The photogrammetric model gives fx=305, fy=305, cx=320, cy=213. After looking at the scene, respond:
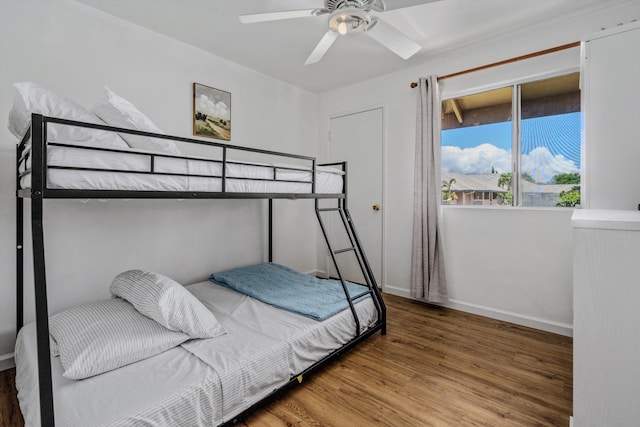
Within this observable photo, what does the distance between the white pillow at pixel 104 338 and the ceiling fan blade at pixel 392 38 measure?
218 centimetres

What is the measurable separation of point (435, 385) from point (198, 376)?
52.6 inches

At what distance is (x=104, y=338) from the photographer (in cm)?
144

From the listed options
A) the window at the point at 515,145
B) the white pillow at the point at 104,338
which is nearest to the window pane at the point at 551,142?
the window at the point at 515,145

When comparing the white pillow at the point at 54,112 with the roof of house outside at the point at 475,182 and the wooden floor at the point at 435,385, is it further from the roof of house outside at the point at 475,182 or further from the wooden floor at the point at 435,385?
the roof of house outside at the point at 475,182

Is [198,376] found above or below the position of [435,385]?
above

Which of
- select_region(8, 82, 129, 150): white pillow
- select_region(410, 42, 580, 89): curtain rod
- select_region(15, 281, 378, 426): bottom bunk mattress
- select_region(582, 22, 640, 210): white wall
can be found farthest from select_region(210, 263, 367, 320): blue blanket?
select_region(410, 42, 580, 89): curtain rod

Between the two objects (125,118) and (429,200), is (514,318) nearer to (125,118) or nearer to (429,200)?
(429,200)

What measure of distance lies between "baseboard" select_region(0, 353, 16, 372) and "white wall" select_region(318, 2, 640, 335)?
3.15 meters

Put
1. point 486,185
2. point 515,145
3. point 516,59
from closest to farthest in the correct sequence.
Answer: point 516,59
point 515,145
point 486,185

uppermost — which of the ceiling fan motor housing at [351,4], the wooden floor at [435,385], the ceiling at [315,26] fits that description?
the ceiling at [315,26]

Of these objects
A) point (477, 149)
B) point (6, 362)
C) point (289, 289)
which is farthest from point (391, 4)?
point (6, 362)

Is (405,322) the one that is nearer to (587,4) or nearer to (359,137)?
(359,137)

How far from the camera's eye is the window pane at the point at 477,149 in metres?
2.76

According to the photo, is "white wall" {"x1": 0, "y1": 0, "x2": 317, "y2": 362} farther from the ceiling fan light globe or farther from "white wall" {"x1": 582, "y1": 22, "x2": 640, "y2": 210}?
"white wall" {"x1": 582, "y1": 22, "x2": 640, "y2": 210}
